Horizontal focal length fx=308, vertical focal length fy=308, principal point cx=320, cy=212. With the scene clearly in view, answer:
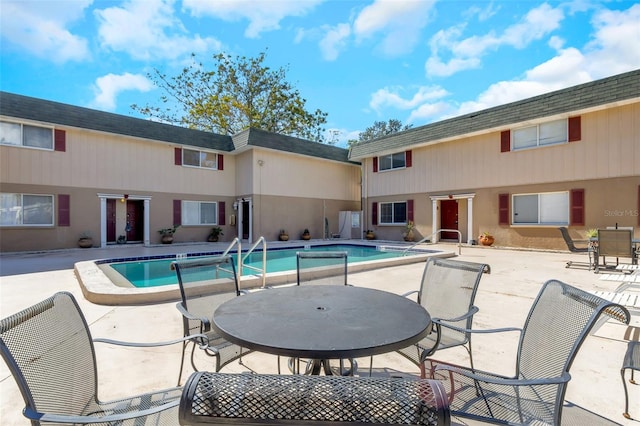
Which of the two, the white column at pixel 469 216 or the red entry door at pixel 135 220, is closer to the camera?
the white column at pixel 469 216

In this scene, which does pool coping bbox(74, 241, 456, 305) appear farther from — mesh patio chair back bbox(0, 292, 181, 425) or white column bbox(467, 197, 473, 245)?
white column bbox(467, 197, 473, 245)

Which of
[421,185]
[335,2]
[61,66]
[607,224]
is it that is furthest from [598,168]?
[61,66]

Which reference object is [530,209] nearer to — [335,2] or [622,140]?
[622,140]

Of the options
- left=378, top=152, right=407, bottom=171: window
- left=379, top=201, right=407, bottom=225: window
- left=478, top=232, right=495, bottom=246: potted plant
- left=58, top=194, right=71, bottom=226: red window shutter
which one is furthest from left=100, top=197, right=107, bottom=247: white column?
left=478, top=232, right=495, bottom=246: potted plant

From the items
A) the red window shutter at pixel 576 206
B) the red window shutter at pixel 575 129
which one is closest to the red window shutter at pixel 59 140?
the red window shutter at pixel 575 129

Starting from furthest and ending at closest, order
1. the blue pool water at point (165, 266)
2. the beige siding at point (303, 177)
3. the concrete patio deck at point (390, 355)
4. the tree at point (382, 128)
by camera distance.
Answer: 1. the tree at point (382, 128)
2. the beige siding at point (303, 177)
3. the blue pool water at point (165, 266)
4. the concrete patio deck at point (390, 355)

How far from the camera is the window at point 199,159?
13.8m

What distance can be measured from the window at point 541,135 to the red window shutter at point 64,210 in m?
16.5

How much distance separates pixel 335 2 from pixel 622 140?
A: 34.3 feet

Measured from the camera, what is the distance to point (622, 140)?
9359 millimetres

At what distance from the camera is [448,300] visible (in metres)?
2.54

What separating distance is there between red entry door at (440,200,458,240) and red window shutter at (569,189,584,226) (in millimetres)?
4104

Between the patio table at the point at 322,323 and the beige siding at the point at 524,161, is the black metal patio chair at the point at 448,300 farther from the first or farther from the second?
the beige siding at the point at 524,161

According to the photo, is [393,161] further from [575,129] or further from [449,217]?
[575,129]
